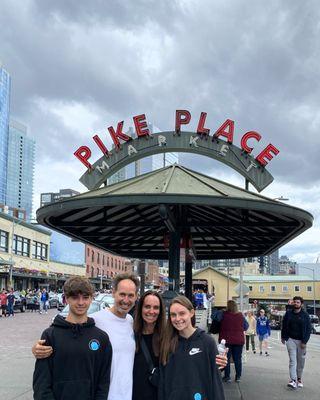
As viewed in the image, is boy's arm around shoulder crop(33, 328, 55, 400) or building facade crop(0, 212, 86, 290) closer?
boy's arm around shoulder crop(33, 328, 55, 400)

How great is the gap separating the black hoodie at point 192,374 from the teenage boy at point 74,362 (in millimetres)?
493

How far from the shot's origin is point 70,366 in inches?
131

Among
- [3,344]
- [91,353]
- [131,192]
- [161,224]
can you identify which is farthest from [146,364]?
[3,344]

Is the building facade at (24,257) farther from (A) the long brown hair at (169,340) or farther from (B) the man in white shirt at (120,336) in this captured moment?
(A) the long brown hair at (169,340)

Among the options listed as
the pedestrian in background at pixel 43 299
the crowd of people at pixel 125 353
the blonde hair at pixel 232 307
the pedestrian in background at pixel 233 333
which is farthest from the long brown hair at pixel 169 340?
the pedestrian in background at pixel 43 299

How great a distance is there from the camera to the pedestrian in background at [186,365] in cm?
367

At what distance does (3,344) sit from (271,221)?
1064 cm

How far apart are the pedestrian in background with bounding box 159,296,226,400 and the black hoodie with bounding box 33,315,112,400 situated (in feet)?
1.79

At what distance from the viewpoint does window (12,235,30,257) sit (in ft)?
176

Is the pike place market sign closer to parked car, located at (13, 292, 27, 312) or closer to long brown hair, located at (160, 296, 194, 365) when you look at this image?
long brown hair, located at (160, 296, 194, 365)

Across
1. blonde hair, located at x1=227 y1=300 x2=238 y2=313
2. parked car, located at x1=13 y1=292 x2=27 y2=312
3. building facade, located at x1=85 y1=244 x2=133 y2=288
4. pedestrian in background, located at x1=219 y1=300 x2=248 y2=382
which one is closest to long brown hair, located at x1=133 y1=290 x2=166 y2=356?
pedestrian in background, located at x1=219 y1=300 x2=248 y2=382

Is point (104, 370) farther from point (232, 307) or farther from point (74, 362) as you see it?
point (232, 307)

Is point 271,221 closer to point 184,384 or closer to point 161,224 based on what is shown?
point 161,224

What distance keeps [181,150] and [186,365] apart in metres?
7.88
